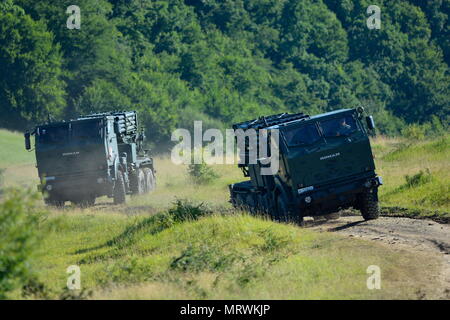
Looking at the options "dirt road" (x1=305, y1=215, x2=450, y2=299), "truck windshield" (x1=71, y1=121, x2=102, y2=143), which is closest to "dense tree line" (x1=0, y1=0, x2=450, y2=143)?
"truck windshield" (x1=71, y1=121, x2=102, y2=143)

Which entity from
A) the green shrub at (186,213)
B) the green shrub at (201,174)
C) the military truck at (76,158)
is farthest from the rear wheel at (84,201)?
the green shrub at (186,213)

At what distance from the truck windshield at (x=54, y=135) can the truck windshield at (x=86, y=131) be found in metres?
0.27

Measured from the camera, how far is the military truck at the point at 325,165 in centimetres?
1922

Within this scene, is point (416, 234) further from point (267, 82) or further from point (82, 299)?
point (267, 82)

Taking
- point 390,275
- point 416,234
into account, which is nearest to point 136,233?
point 416,234

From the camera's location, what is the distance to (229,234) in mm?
18109

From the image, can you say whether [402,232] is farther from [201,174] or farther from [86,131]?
[201,174]

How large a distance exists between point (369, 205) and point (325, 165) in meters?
1.65

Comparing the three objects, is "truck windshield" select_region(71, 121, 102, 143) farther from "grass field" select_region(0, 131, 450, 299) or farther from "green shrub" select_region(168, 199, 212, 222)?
"green shrub" select_region(168, 199, 212, 222)

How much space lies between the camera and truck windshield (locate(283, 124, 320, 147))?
19.4m

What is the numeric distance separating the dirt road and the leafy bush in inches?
238

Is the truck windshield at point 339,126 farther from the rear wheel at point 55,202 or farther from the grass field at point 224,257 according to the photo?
the rear wheel at point 55,202

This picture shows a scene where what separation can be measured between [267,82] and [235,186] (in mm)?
52464

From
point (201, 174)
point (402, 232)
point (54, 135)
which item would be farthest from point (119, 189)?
point (402, 232)
